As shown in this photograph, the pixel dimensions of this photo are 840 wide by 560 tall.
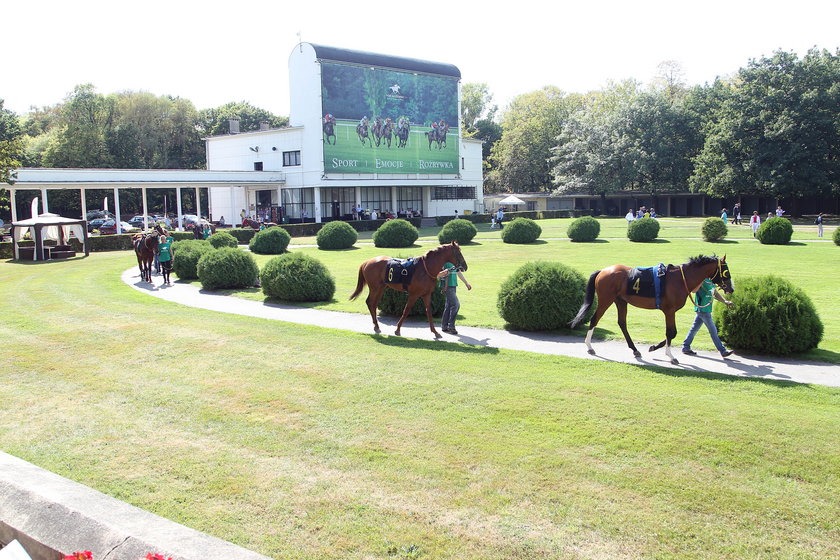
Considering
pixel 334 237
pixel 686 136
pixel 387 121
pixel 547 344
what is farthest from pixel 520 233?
pixel 686 136

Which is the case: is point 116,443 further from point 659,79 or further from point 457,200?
point 659,79

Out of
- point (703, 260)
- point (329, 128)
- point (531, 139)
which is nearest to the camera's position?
point (703, 260)

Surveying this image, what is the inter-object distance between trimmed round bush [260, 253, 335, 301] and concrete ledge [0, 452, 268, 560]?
11.7m

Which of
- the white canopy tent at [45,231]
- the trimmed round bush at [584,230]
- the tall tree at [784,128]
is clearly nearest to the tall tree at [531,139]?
the tall tree at [784,128]

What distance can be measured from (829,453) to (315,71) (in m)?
52.4

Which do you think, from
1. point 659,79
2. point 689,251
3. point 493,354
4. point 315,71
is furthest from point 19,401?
point 659,79

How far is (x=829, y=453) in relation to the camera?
643 centimetres

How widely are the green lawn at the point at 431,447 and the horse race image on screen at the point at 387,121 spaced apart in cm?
4583

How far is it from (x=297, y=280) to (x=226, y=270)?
3828 millimetres

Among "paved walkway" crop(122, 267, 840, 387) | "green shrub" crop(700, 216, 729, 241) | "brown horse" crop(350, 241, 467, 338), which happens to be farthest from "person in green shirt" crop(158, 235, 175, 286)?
"green shrub" crop(700, 216, 729, 241)

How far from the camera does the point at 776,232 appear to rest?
32781 mm

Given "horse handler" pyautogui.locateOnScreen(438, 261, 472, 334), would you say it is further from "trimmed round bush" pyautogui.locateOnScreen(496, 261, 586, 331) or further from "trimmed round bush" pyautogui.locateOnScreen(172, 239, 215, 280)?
"trimmed round bush" pyautogui.locateOnScreen(172, 239, 215, 280)

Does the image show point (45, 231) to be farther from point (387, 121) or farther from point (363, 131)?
point (387, 121)

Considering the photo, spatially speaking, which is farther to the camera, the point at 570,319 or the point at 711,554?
the point at 570,319
